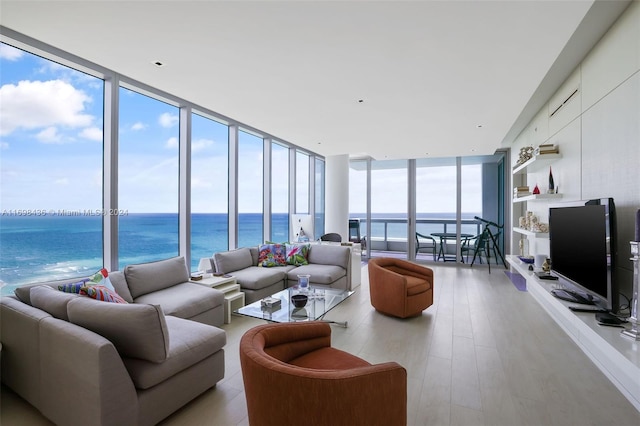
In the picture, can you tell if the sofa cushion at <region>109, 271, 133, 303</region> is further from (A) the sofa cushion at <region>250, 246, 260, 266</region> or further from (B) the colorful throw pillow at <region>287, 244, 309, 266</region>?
(B) the colorful throw pillow at <region>287, 244, 309, 266</region>

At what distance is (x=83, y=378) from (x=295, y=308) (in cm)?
168

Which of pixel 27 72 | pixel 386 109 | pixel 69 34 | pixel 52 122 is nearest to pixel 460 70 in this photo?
pixel 386 109

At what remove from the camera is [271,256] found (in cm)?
469

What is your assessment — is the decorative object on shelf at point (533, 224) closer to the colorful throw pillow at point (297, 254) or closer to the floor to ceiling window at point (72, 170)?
the colorful throw pillow at point (297, 254)

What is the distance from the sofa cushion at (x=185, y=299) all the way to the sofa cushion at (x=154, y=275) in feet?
0.20

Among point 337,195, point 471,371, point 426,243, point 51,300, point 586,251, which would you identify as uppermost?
point 337,195

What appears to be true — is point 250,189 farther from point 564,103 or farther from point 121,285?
point 564,103

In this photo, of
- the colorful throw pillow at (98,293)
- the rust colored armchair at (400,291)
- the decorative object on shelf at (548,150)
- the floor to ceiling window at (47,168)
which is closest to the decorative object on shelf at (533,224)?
the decorative object on shelf at (548,150)

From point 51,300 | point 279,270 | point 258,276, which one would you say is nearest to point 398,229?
point 279,270

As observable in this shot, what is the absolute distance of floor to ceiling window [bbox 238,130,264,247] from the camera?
513 cm

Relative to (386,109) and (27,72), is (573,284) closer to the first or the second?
(386,109)

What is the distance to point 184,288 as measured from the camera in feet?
10.7

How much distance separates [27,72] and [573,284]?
537 centimetres

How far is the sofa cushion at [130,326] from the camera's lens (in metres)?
1.61
